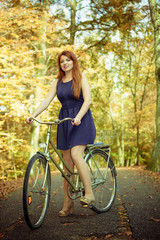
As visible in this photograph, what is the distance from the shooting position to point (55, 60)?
41.8 ft

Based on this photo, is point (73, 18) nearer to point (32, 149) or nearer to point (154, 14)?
point (154, 14)

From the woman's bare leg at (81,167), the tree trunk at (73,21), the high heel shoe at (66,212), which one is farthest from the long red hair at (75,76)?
the tree trunk at (73,21)

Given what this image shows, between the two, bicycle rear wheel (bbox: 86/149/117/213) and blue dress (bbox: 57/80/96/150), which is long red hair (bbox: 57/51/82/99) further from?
bicycle rear wheel (bbox: 86/149/117/213)

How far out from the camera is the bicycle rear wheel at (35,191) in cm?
238

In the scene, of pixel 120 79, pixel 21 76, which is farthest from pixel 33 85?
pixel 120 79

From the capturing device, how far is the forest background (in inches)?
295

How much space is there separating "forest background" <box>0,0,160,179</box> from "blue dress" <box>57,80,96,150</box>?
2.02ft

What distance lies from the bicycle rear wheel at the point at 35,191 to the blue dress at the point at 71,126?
413 mm

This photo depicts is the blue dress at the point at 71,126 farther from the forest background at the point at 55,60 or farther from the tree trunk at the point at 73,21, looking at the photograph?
the tree trunk at the point at 73,21

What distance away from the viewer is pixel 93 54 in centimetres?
1424

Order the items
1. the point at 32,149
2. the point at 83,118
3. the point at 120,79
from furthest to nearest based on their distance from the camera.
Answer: the point at 120,79 < the point at 32,149 < the point at 83,118

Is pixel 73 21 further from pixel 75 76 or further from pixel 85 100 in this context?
pixel 85 100

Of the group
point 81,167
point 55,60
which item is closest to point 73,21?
point 55,60

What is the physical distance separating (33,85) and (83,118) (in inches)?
233
